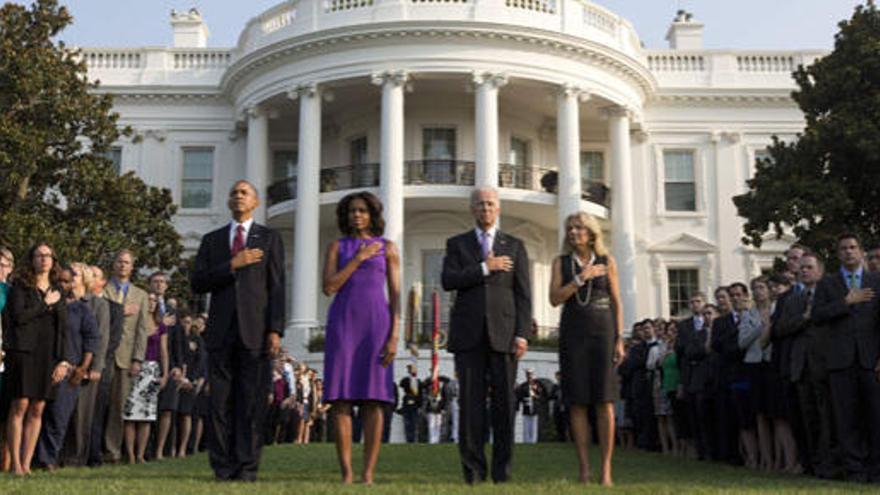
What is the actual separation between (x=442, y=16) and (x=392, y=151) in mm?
4008

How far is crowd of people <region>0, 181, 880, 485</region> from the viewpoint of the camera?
7066 mm

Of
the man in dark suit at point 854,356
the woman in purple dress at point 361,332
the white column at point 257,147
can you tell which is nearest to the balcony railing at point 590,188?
the white column at point 257,147

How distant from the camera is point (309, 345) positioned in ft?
87.1

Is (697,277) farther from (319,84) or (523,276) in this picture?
(523,276)

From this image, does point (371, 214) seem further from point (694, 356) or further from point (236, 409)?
point (694, 356)

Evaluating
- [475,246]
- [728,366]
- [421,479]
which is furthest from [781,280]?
[421,479]

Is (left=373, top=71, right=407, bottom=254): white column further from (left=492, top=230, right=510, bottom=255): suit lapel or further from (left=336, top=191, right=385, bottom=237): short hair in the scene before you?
(left=336, top=191, right=385, bottom=237): short hair

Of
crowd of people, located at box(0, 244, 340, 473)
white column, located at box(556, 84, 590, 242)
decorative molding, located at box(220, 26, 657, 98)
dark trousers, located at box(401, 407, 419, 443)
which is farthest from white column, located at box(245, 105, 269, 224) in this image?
crowd of people, located at box(0, 244, 340, 473)

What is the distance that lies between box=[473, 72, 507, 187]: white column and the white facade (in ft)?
0.19

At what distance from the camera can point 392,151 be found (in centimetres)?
2716

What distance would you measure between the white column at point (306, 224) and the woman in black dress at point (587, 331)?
65.4 feet

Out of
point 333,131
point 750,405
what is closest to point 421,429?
point 750,405

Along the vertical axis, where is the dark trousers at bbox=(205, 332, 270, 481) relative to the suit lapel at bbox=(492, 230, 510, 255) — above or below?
below

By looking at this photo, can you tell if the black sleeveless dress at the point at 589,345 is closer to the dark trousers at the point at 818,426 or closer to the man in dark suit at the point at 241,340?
the man in dark suit at the point at 241,340
